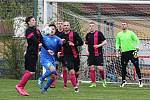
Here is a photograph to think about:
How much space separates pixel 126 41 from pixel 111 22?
67.8 inches

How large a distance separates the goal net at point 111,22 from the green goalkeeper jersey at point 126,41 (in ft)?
3.93

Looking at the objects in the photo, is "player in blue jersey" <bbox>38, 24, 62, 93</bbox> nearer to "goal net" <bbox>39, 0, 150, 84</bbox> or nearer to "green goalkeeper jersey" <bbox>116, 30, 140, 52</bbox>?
"green goalkeeper jersey" <bbox>116, 30, 140, 52</bbox>

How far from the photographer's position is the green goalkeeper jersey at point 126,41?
17156 millimetres

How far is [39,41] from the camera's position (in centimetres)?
1374

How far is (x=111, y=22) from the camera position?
18.7 meters

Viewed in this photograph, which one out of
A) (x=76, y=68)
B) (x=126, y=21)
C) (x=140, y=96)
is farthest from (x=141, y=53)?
(x=140, y=96)

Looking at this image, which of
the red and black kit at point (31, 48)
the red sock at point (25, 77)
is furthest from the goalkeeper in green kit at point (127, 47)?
the red sock at point (25, 77)

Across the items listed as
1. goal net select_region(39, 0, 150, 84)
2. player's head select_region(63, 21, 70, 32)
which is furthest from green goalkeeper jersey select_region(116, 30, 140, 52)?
player's head select_region(63, 21, 70, 32)

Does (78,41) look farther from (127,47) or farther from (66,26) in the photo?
(127,47)

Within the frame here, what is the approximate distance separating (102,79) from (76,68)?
1.89 m

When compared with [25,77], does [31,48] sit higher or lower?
higher

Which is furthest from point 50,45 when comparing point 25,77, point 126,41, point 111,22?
point 111,22

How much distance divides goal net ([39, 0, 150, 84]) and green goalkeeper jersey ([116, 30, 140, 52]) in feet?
3.93

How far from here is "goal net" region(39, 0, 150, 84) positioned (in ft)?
60.9
